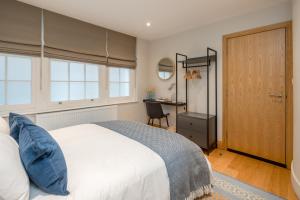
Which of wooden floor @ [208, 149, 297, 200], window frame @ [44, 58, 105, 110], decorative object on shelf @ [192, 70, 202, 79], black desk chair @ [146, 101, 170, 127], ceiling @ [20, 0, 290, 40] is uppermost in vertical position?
ceiling @ [20, 0, 290, 40]

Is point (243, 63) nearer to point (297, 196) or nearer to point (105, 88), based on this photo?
point (297, 196)

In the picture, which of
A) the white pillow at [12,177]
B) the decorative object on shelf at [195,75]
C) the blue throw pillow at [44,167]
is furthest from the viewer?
the decorative object on shelf at [195,75]

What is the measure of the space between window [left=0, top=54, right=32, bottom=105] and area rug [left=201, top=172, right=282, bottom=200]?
2751mm

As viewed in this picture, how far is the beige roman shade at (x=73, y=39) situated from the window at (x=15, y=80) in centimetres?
35

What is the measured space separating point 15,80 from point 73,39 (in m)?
1.06

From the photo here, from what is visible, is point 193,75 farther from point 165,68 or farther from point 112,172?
point 112,172

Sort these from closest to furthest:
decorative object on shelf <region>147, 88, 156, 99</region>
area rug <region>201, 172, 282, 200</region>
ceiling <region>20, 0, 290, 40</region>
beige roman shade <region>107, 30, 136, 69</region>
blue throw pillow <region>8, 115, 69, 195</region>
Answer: blue throw pillow <region>8, 115, 69, 195</region> < area rug <region>201, 172, 282, 200</region> < ceiling <region>20, 0, 290, 40</region> < beige roman shade <region>107, 30, 136, 69</region> < decorative object on shelf <region>147, 88, 156, 99</region>

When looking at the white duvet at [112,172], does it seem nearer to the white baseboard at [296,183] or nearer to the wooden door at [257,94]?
the white baseboard at [296,183]

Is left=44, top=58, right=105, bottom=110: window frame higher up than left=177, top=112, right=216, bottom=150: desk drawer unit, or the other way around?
left=44, top=58, right=105, bottom=110: window frame

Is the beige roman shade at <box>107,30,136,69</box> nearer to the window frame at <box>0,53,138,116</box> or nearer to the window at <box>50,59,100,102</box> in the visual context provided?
the window at <box>50,59,100,102</box>

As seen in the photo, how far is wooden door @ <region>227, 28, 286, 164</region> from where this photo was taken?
2.39 m

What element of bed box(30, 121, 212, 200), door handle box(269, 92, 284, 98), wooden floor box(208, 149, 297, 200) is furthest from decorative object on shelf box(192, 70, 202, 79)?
bed box(30, 121, 212, 200)

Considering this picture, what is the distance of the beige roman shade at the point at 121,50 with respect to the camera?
11.1ft

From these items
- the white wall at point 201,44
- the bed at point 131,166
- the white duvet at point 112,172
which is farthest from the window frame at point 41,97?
the white wall at point 201,44
